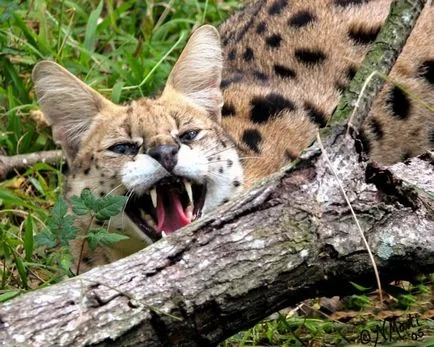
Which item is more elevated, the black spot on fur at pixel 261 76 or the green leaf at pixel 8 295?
the black spot on fur at pixel 261 76

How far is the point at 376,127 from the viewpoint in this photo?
5316 mm

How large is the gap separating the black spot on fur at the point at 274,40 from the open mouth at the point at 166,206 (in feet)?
3.76

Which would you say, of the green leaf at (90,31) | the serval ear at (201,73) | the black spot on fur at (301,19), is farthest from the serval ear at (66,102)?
the green leaf at (90,31)

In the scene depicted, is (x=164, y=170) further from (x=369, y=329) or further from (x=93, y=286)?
(x=93, y=286)

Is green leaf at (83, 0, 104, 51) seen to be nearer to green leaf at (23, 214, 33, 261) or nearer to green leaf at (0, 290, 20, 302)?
green leaf at (23, 214, 33, 261)

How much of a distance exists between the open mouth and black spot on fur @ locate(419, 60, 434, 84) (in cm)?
142

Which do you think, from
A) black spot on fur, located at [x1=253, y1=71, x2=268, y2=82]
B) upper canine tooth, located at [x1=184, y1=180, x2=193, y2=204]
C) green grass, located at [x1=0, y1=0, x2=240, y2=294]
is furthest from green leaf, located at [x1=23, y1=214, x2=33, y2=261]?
black spot on fur, located at [x1=253, y1=71, x2=268, y2=82]

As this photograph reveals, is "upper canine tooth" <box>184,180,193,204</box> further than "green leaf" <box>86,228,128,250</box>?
Yes

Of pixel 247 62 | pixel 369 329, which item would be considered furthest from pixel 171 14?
pixel 369 329

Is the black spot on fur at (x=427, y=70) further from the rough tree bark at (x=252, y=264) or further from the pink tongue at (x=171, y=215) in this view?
the rough tree bark at (x=252, y=264)

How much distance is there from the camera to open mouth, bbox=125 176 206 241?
441 cm

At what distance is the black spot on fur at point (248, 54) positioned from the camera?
18.1 feet

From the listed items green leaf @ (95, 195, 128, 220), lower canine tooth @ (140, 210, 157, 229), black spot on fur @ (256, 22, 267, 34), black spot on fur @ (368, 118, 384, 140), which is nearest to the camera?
green leaf @ (95, 195, 128, 220)

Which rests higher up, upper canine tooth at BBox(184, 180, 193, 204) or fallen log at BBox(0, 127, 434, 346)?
fallen log at BBox(0, 127, 434, 346)
